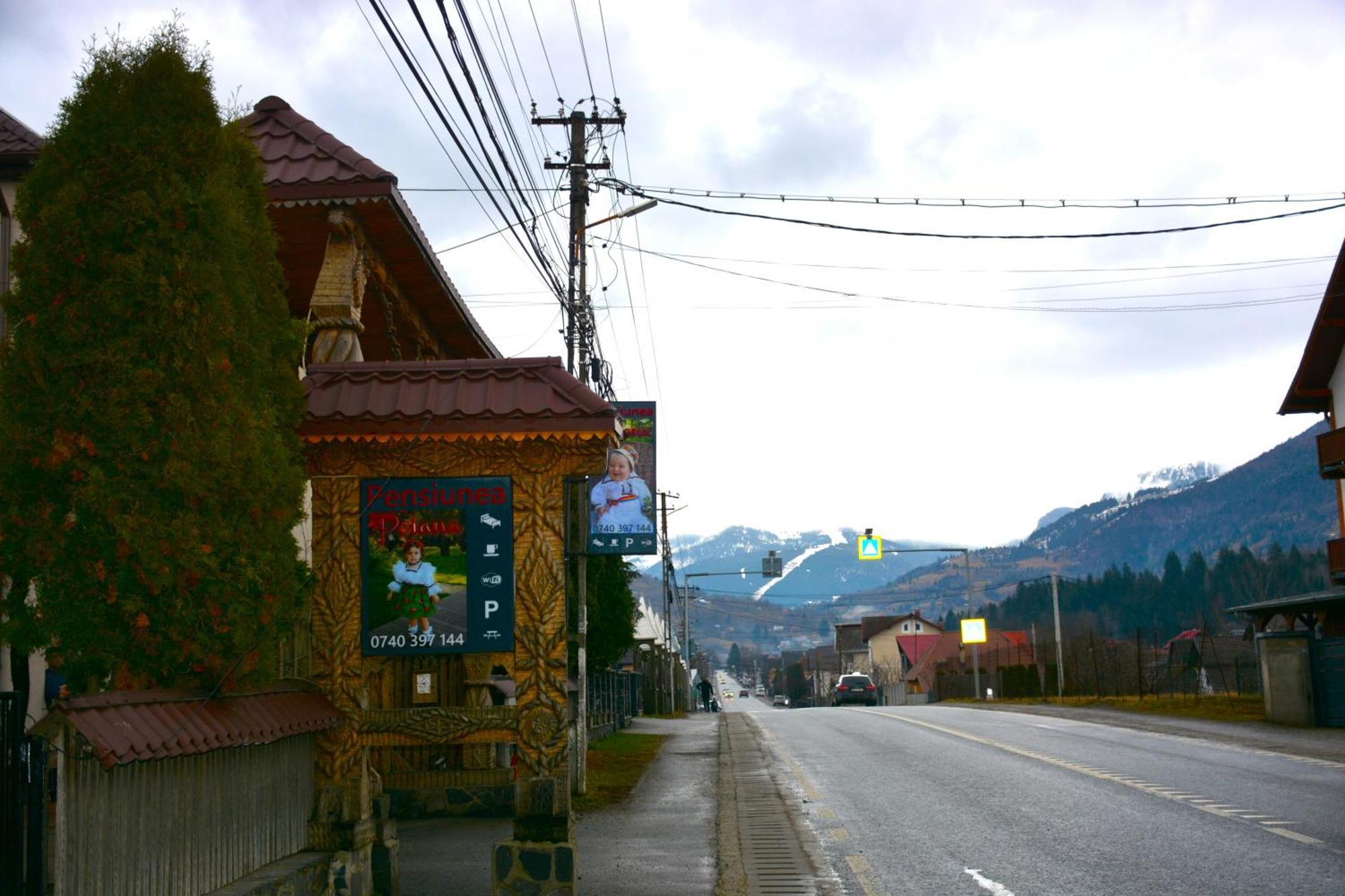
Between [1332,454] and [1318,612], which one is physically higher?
[1332,454]

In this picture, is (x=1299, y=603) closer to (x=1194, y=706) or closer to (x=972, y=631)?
(x=1194, y=706)

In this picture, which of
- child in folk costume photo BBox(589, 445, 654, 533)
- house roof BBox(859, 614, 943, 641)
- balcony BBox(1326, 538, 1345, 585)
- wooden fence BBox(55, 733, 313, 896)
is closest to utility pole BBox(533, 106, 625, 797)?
child in folk costume photo BBox(589, 445, 654, 533)

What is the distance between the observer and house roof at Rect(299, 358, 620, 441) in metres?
8.82

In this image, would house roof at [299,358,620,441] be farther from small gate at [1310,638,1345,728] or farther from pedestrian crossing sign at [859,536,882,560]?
pedestrian crossing sign at [859,536,882,560]

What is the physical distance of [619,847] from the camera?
39.9 feet

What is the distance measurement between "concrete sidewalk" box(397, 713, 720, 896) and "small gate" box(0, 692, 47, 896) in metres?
3.54

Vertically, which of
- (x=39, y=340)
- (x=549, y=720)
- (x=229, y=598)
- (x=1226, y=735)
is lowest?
(x=1226, y=735)

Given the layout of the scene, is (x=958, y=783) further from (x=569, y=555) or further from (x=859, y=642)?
(x=859, y=642)

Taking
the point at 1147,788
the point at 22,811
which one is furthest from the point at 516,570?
the point at 1147,788

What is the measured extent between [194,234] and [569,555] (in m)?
12.3

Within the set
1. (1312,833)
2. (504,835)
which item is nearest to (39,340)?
(504,835)

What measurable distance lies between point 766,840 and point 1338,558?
31384 millimetres

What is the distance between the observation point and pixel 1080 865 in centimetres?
1020

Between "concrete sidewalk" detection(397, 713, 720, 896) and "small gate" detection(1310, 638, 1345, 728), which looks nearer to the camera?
"concrete sidewalk" detection(397, 713, 720, 896)
